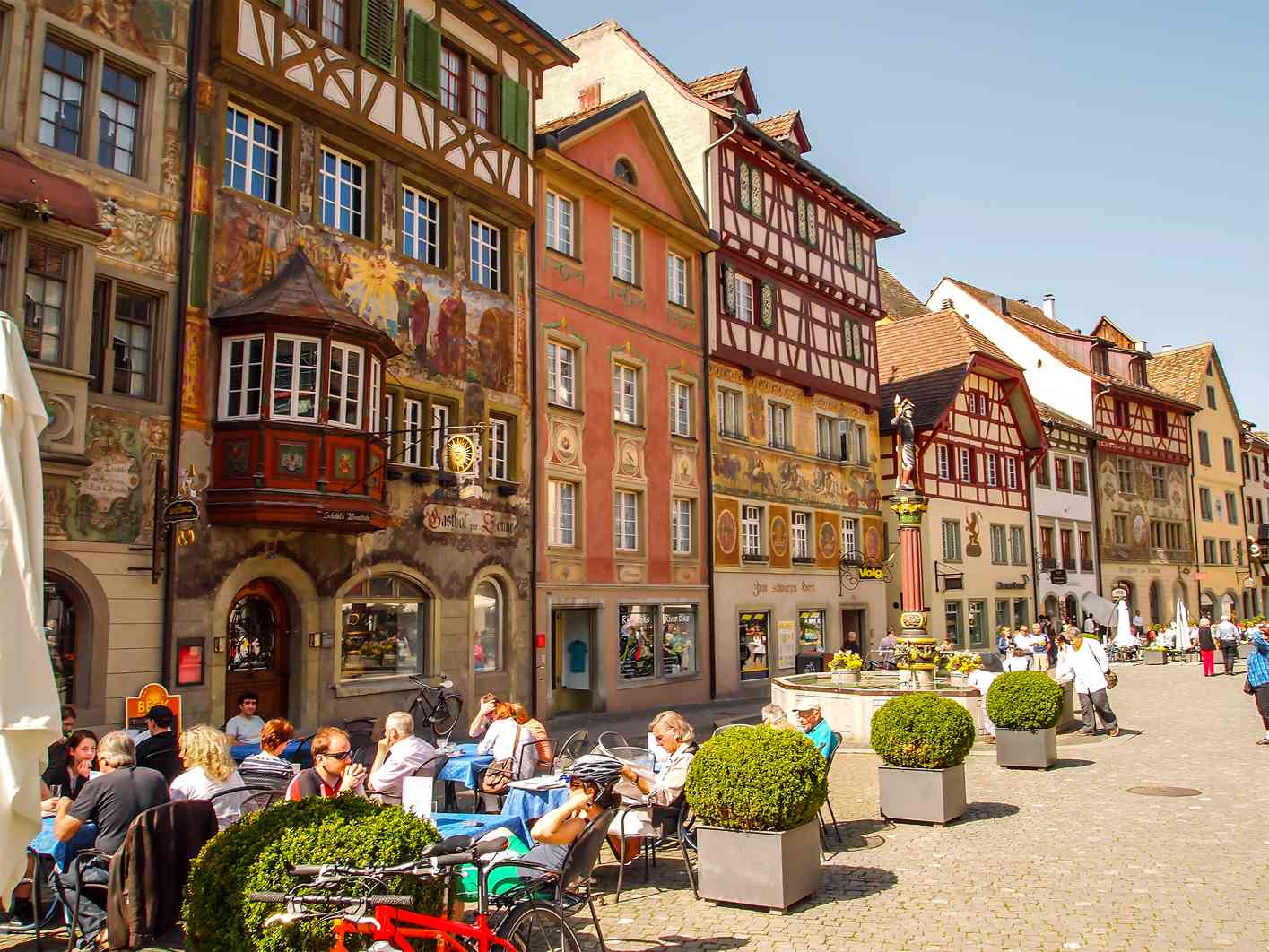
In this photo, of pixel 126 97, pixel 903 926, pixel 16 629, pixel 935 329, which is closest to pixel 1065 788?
pixel 903 926

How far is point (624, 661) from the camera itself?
22.9 m

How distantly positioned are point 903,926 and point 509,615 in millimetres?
13036

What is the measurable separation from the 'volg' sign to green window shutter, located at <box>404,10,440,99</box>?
22.7ft

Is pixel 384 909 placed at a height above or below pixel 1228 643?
below

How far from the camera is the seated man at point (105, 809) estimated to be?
662 cm

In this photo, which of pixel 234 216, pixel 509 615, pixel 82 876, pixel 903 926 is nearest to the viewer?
pixel 82 876

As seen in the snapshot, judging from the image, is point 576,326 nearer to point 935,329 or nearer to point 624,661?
point 624,661

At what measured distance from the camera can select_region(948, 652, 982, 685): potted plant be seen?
19922mm

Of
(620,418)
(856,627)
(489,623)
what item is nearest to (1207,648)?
(856,627)

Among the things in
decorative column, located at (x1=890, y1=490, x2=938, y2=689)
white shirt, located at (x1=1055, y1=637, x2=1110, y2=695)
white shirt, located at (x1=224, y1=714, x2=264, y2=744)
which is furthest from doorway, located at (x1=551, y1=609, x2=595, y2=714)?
white shirt, located at (x1=224, y1=714, x2=264, y2=744)

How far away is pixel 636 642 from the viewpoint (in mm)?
23250

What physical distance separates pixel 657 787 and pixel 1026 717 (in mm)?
6768

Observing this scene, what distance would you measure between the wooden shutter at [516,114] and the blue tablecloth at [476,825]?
49.5 ft

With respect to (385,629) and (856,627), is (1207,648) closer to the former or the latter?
(856,627)
